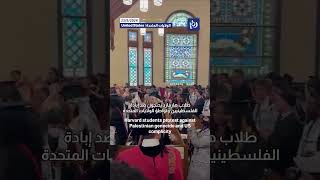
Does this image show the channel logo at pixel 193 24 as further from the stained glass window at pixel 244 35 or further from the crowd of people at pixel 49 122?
the crowd of people at pixel 49 122

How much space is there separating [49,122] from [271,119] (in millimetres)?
1596

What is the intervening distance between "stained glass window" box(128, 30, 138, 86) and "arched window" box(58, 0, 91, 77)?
0.29 meters

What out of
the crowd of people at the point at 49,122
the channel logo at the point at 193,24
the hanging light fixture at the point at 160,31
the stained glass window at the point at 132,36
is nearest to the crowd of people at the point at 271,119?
the channel logo at the point at 193,24

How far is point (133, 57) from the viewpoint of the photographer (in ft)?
14.5

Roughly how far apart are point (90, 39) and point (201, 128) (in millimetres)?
1019

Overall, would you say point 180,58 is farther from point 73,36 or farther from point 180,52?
point 73,36

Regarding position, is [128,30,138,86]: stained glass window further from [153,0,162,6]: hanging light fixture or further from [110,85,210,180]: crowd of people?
[153,0,162,6]: hanging light fixture

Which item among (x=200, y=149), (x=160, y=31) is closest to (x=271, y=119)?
(x=200, y=149)

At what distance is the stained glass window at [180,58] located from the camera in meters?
4.41

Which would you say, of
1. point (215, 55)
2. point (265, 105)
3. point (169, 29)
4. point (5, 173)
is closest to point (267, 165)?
point (265, 105)

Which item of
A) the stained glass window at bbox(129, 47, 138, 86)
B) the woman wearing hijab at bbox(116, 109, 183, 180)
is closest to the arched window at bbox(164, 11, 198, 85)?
the stained glass window at bbox(129, 47, 138, 86)

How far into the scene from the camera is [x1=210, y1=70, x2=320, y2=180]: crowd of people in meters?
4.42

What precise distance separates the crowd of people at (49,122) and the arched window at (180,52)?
502 mm

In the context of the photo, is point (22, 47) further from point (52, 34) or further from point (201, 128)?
point (201, 128)
